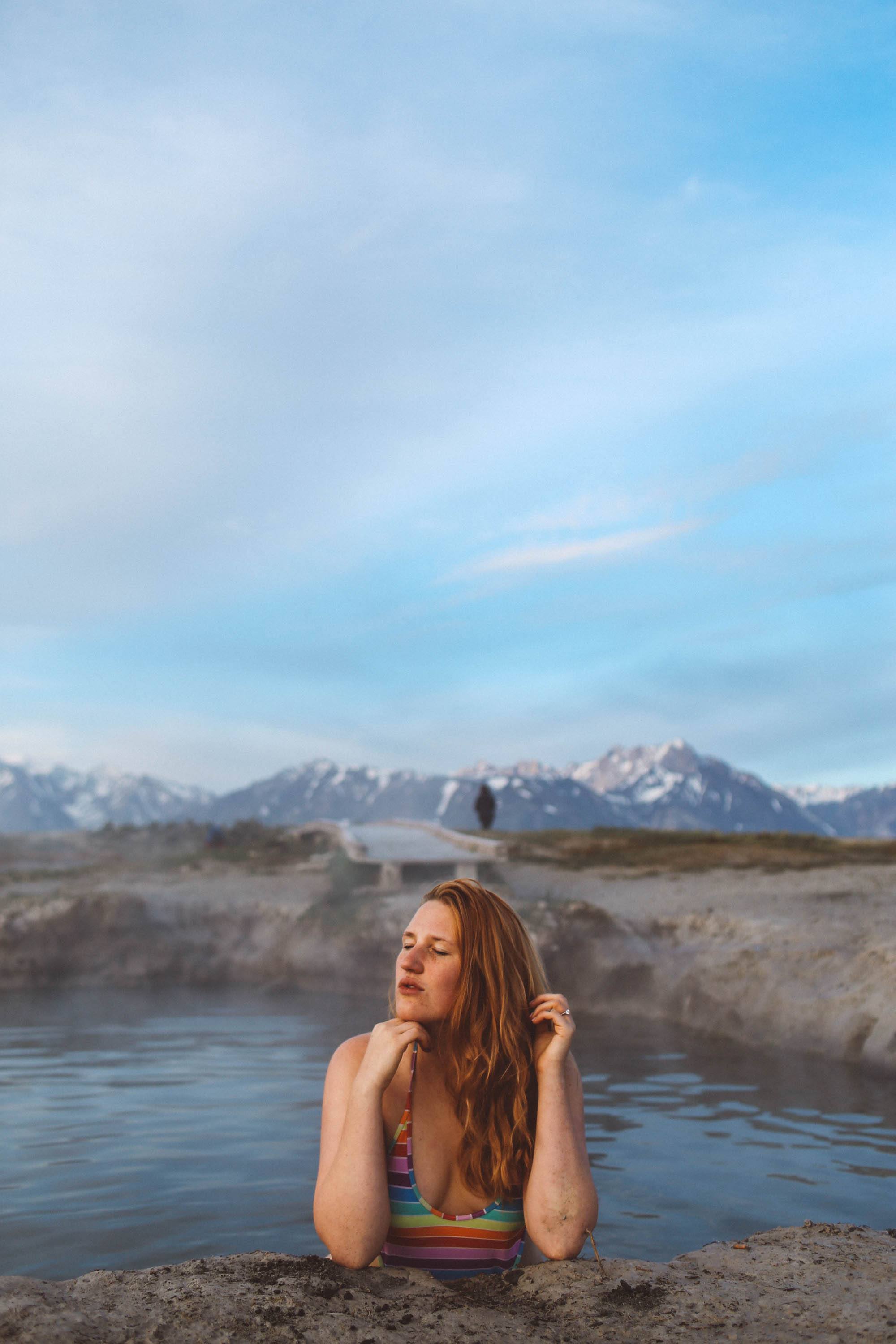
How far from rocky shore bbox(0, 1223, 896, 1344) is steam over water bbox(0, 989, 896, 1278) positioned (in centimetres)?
195

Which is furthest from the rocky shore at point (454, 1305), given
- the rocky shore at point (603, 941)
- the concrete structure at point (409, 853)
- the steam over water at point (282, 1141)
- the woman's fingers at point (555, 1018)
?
the concrete structure at point (409, 853)

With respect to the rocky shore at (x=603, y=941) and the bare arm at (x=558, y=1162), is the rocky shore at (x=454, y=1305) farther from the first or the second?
the rocky shore at (x=603, y=941)

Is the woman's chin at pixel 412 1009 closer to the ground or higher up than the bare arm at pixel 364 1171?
higher up

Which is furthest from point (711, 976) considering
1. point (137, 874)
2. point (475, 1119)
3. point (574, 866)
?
point (137, 874)

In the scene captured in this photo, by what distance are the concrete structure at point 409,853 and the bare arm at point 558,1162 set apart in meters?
15.9

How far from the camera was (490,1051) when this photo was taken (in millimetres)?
2889

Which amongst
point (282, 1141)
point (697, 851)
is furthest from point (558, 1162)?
point (697, 851)

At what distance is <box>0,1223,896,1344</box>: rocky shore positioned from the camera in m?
2.40

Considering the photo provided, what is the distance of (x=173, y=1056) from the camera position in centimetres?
976

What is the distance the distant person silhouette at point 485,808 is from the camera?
3938cm

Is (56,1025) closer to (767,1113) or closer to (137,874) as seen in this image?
(767,1113)

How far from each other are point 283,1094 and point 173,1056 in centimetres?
199

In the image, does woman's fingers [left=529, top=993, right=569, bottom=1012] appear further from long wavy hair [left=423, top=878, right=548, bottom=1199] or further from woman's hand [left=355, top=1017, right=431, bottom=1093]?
woman's hand [left=355, top=1017, right=431, bottom=1093]

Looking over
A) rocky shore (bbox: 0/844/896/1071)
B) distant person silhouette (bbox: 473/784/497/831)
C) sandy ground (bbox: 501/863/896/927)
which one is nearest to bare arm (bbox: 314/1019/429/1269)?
rocky shore (bbox: 0/844/896/1071)
